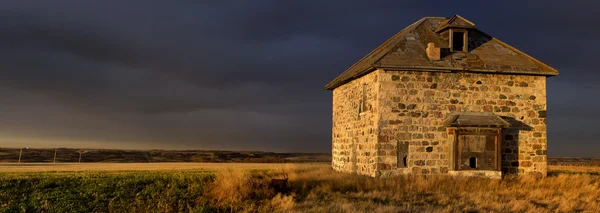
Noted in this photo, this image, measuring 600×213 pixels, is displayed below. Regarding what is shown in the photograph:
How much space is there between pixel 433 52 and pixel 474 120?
3128mm

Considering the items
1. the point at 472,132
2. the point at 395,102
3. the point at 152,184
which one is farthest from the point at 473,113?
the point at 152,184

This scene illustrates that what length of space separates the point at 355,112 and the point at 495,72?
20.0 ft

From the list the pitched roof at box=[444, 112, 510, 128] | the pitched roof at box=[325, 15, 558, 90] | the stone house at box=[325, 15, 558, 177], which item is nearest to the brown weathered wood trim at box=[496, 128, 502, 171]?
the stone house at box=[325, 15, 558, 177]

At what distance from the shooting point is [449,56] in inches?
901

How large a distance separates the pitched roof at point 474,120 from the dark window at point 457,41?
3.19 meters

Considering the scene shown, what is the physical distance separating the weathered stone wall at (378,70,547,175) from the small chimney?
722 millimetres

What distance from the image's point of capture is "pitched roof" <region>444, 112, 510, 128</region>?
2142 centimetres

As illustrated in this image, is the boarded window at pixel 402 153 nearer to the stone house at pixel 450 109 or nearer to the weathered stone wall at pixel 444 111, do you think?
the stone house at pixel 450 109

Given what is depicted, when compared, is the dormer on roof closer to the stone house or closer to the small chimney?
the stone house

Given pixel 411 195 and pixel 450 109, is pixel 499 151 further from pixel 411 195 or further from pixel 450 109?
pixel 411 195

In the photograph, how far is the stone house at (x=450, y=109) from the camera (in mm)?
Result: 21391

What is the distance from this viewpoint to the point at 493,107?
73.9ft

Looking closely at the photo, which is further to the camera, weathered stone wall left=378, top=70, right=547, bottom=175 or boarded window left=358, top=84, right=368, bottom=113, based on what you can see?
boarded window left=358, top=84, right=368, bottom=113

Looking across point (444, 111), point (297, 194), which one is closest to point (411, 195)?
point (297, 194)
